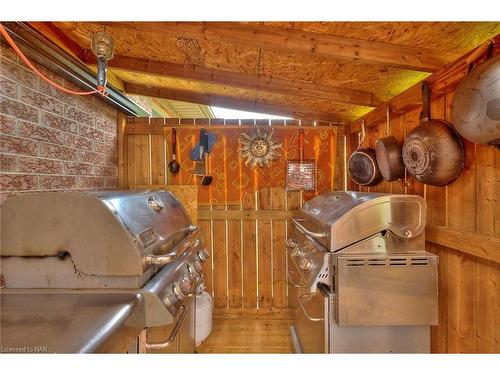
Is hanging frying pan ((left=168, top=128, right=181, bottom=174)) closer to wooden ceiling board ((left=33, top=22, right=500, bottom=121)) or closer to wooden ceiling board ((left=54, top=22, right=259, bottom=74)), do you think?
wooden ceiling board ((left=33, top=22, right=500, bottom=121))

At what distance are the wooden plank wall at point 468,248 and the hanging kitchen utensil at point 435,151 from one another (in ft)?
0.32

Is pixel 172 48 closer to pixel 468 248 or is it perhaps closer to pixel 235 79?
pixel 235 79

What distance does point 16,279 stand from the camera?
3.96 ft

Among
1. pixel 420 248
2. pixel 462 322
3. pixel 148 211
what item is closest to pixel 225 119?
pixel 148 211

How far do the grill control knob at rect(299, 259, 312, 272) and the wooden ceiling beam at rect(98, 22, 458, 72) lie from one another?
4.97 feet

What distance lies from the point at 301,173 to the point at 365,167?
932mm

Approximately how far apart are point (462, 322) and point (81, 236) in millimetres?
2382

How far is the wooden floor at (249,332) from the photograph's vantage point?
2.56 metres

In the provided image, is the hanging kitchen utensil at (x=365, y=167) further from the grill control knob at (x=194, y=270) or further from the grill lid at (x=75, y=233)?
the grill lid at (x=75, y=233)

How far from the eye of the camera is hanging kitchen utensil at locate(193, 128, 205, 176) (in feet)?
10.0

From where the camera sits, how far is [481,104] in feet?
3.50

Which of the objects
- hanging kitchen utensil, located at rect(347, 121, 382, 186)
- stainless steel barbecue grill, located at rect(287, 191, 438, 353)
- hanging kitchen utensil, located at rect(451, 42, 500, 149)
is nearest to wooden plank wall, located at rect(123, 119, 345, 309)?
hanging kitchen utensil, located at rect(347, 121, 382, 186)

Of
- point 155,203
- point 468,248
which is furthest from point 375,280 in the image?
point 155,203

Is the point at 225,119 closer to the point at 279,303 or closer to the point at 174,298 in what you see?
the point at 174,298
